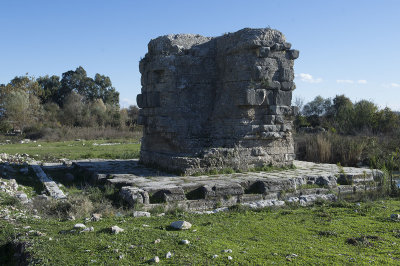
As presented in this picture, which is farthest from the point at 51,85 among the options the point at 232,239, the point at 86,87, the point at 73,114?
the point at 232,239

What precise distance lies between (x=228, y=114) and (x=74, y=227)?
5656mm

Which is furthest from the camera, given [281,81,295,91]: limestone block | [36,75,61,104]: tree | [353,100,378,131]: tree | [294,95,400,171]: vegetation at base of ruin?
[36,75,61,104]: tree

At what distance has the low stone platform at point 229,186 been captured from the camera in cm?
707

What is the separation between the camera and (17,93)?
3105 centimetres

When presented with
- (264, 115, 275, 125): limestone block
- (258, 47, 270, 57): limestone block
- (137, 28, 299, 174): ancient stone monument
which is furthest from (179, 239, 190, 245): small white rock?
(258, 47, 270, 57): limestone block

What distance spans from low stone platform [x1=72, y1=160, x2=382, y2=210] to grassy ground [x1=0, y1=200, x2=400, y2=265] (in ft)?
3.17

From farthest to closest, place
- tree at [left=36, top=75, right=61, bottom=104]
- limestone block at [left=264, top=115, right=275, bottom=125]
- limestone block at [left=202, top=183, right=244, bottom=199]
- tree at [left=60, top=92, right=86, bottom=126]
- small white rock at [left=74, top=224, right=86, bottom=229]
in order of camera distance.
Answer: tree at [left=36, top=75, right=61, bottom=104] < tree at [left=60, top=92, right=86, bottom=126] < limestone block at [left=264, top=115, right=275, bottom=125] < limestone block at [left=202, top=183, right=244, bottom=199] < small white rock at [left=74, top=224, right=86, bottom=229]

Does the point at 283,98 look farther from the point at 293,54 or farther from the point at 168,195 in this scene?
the point at 168,195

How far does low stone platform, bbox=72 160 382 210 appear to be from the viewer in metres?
7.07

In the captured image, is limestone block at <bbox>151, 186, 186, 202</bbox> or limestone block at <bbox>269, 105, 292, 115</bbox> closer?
limestone block at <bbox>151, 186, 186, 202</bbox>

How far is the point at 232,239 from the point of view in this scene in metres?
4.73

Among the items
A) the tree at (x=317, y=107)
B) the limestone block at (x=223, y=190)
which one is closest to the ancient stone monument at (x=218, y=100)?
the limestone block at (x=223, y=190)

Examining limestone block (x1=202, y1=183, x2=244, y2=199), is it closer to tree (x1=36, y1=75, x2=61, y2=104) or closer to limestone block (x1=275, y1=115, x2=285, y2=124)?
limestone block (x1=275, y1=115, x2=285, y2=124)

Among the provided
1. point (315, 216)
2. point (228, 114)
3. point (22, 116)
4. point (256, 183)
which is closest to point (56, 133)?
point (22, 116)
